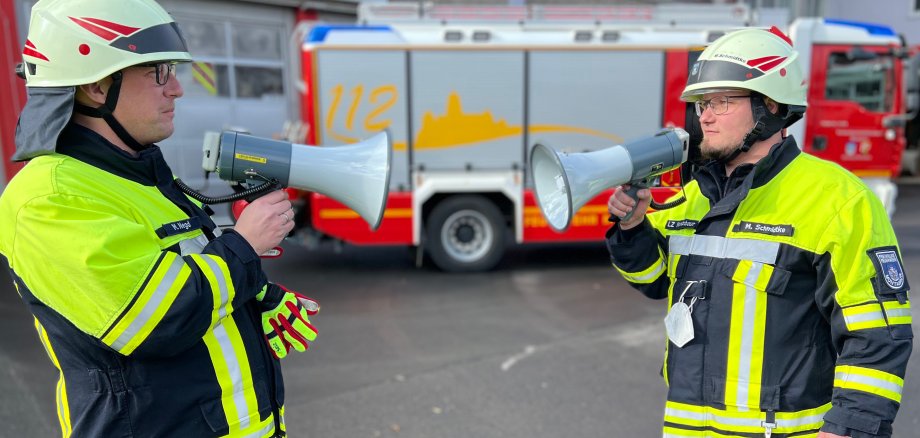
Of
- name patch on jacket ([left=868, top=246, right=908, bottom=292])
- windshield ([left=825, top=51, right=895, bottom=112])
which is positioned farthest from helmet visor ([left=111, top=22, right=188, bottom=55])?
windshield ([left=825, top=51, right=895, bottom=112])

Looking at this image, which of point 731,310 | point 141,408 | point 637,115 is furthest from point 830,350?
point 637,115

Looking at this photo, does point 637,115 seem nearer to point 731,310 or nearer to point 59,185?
point 731,310

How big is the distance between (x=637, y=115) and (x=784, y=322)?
5421mm

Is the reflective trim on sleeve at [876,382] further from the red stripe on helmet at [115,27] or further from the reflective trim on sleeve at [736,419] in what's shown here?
the red stripe on helmet at [115,27]

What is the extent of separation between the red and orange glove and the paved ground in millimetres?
1638

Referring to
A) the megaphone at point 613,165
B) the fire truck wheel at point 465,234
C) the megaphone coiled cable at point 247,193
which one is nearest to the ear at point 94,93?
the megaphone coiled cable at point 247,193

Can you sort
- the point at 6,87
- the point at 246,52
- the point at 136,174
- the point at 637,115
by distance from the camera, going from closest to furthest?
the point at 136,174 < the point at 637,115 < the point at 6,87 < the point at 246,52

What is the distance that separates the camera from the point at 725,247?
1.83 meters

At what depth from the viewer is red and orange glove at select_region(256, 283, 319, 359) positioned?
73.0 inches

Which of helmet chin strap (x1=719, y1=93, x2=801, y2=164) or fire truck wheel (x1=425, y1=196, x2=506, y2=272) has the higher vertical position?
helmet chin strap (x1=719, y1=93, x2=801, y2=164)

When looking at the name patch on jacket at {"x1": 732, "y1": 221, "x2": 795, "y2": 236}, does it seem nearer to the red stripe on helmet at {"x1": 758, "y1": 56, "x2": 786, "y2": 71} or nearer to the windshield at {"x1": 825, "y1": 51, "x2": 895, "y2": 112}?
the red stripe on helmet at {"x1": 758, "y1": 56, "x2": 786, "y2": 71}

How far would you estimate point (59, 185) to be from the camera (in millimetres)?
1333

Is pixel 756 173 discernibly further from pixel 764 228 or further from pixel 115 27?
pixel 115 27

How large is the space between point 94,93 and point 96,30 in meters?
0.15
